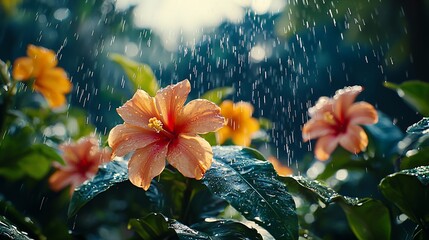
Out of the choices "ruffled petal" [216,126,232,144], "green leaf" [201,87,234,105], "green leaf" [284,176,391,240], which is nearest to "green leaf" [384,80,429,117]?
"green leaf" [284,176,391,240]

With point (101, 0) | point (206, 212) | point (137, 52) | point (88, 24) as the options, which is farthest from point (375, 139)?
point (137, 52)

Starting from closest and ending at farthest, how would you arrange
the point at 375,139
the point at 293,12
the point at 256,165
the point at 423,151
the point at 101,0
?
the point at 256,165, the point at 423,151, the point at 375,139, the point at 101,0, the point at 293,12

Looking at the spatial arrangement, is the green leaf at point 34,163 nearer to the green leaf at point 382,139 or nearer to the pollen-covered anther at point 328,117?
the pollen-covered anther at point 328,117

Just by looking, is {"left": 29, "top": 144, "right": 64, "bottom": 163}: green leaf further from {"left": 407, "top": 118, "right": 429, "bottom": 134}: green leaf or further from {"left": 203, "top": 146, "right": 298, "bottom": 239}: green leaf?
{"left": 407, "top": 118, "right": 429, "bottom": 134}: green leaf

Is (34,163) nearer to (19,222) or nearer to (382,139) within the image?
(19,222)

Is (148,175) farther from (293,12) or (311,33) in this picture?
(311,33)

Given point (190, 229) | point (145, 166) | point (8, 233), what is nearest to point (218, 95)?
point (145, 166)
